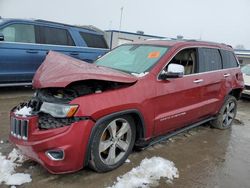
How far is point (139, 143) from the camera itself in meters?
3.92

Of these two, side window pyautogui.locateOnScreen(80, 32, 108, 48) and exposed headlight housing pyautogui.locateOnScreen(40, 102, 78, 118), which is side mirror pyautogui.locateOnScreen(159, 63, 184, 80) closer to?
exposed headlight housing pyautogui.locateOnScreen(40, 102, 78, 118)

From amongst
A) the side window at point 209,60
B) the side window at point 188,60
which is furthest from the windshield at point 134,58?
the side window at point 209,60

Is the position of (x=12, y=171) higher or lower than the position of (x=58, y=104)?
lower

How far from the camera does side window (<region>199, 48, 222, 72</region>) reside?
5.04 m

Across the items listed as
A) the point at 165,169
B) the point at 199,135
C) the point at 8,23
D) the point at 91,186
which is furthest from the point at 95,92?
the point at 8,23

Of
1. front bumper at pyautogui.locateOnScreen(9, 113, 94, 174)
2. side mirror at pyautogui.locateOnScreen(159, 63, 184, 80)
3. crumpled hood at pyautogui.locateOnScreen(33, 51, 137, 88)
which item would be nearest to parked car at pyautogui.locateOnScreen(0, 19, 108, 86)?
crumpled hood at pyautogui.locateOnScreen(33, 51, 137, 88)

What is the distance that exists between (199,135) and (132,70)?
223 centimetres

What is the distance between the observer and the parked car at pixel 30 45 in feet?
22.9

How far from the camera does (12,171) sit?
339cm

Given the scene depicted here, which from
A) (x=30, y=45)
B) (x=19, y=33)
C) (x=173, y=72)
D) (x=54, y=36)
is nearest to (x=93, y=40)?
(x=54, y=36)

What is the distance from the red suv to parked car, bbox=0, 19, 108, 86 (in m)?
3.12

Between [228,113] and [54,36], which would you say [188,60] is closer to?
[228,113]

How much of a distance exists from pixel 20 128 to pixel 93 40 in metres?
5.82

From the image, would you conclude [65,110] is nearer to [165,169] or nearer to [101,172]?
[101,172]
